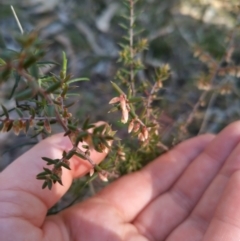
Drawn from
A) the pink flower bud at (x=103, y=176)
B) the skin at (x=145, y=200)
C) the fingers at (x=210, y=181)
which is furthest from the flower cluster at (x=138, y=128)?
the fingers at (x=210, y=181)

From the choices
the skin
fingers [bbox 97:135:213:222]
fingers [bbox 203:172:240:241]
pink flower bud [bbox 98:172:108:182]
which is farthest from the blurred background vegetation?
pink flower bud [bbox 98:172:108:182]

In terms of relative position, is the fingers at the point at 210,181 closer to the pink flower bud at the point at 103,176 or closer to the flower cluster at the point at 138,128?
Result: the pink flower bud at the point at 103,176

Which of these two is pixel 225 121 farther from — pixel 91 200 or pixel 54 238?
pixel 54 238

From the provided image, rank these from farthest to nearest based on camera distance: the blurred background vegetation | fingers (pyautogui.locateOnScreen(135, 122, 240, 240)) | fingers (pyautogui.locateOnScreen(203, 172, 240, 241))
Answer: the blurred background vegetation
fingers (pyautogui.locateOnScreen(135, 122, 240, 240))
fingers (pyautogui.locateOnScreen(203, 172, 240, 241))

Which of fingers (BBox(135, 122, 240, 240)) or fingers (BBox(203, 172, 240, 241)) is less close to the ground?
fingers (BBox(203, 172, 240, 241))

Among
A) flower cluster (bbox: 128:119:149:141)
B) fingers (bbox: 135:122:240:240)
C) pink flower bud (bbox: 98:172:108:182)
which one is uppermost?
flower cluster (bbox: 128:119:149:141)

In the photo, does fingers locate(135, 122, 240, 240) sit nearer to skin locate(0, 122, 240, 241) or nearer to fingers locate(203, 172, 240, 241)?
skin locate(0, 122, 240, 241)

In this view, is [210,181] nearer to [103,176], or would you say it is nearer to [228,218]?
[228,218]
